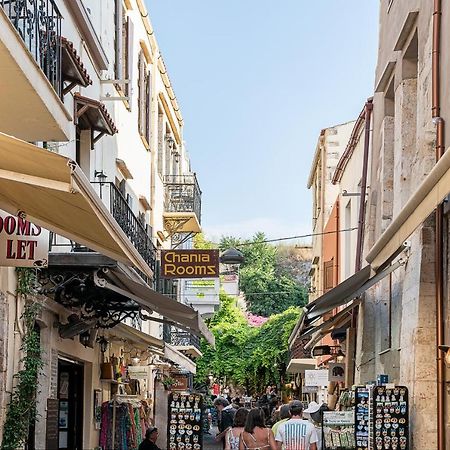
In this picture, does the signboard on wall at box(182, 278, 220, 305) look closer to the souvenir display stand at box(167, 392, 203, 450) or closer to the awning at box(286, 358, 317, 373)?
the awning at box(286, 358, 317, 373)

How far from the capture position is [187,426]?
47.6ft

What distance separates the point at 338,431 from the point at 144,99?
13.1 m

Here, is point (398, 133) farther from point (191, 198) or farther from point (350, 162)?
point (191, 198)

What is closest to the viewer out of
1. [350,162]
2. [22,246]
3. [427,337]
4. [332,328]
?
[22,246]

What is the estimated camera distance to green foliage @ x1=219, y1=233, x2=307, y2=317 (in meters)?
70.8

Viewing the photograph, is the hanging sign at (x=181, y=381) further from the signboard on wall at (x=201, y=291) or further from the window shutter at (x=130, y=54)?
the window shutter at (x=130, y=54)

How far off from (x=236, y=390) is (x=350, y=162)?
36.2 m

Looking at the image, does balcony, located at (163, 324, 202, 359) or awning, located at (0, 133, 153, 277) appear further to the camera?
balcony, located at (163, 324, 202, 359)

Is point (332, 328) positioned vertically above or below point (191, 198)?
below

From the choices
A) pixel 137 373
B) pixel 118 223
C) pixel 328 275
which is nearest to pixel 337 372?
pixel 137 373

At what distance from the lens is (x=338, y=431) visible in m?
14.4

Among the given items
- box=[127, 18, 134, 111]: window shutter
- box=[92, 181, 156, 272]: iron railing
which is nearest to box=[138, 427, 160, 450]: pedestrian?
box=[92, 181, 156, 272]: iron railing

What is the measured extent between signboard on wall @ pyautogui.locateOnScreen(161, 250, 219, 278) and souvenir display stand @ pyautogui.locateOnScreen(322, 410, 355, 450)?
→ 5.68 m

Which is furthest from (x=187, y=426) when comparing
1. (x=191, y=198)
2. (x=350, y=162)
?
(x=191, y=198)
